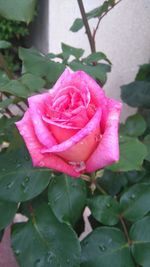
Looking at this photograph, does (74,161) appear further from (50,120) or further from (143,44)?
(143,44)

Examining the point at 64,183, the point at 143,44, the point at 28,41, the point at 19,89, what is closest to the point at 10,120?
the point at 19,89

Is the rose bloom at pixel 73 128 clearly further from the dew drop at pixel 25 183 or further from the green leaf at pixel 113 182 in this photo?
the green leaf at pixel 113 182

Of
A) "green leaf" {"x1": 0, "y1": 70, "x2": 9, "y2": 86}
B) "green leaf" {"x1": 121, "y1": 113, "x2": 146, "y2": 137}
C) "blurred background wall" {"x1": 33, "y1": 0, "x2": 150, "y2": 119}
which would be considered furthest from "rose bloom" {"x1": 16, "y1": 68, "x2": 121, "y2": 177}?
"blurred background wall" {"x1": 33, "y1": 0, "x2": 150, "y2": 119}

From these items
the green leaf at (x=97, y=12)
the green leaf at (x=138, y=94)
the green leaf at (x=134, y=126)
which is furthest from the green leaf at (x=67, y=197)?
the green leaf at (x=138, y=94)

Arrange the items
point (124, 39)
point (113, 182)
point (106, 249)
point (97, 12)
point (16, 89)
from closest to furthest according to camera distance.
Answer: point (106, 249)
point (16, 89)
point (113, 182)
point (97, 12)
point (124, 39)

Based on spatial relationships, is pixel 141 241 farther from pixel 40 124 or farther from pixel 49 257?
pixel 40 124

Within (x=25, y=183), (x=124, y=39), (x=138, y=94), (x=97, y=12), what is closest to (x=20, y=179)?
(x=25, y=183)

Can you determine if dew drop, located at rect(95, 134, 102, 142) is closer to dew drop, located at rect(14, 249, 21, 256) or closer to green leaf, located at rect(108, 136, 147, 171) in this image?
green leaf, located at rect(108, 136, 147, 171)
